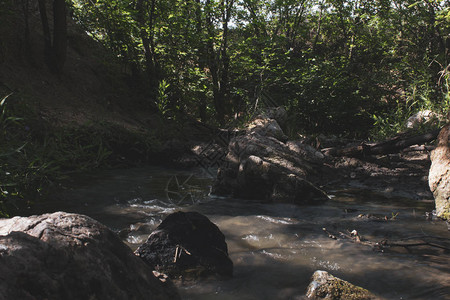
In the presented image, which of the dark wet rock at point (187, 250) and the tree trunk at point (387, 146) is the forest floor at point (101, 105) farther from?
the dark wet rock at point (187, 250)

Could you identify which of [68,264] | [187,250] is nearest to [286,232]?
[187,250]

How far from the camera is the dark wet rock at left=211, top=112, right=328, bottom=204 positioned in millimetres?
4609

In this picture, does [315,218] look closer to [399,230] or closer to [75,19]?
[399,230]

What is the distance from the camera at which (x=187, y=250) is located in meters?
2.39

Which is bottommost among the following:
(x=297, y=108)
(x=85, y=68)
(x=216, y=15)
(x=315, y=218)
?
(x=315, y=218)

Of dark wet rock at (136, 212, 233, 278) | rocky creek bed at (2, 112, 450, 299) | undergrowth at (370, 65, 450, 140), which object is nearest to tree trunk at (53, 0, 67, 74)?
rocky creek bed at (2, 112, 450, 299)

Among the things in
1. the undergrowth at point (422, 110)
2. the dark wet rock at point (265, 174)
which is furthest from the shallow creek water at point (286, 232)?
the undergrowth at point (422, 110)

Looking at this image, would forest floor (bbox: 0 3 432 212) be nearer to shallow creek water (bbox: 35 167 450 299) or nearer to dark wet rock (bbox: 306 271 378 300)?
shallow creek water (bbox: 35 167 450 299)

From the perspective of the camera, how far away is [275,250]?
9.36 feet

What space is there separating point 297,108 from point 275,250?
921 cm

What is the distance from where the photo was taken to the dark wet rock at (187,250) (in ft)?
7.59

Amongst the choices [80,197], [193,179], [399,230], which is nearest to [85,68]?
[193,179]

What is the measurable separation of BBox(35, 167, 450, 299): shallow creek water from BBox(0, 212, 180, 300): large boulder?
693mm

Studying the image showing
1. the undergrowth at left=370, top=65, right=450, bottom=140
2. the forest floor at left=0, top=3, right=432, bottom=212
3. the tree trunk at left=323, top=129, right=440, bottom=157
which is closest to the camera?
the tree trunk at left=323, top=129, right=440, bottom=157
